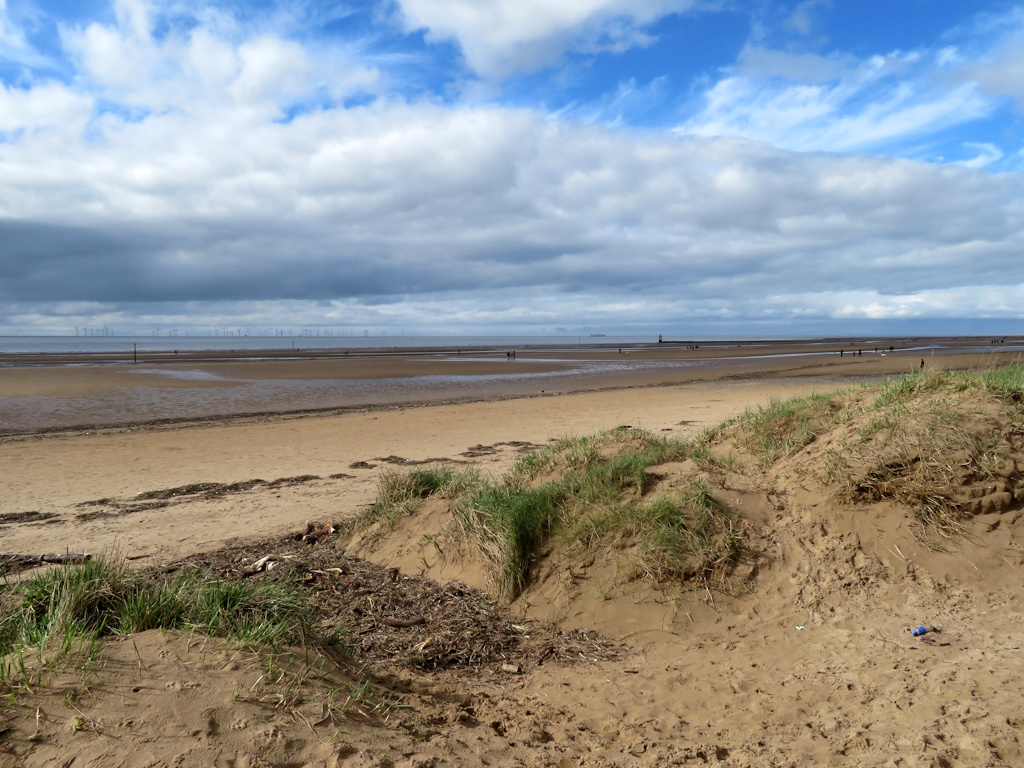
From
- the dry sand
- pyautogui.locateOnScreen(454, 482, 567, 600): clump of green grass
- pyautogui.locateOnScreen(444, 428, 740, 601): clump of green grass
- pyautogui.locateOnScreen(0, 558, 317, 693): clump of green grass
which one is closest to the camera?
the dry sand

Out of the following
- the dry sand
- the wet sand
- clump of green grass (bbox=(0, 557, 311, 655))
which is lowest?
the wet sand

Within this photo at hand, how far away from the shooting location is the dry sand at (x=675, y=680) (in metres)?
2.78

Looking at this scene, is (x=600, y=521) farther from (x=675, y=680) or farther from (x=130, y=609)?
(x=130, y=609)

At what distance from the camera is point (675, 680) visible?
4.16 metres

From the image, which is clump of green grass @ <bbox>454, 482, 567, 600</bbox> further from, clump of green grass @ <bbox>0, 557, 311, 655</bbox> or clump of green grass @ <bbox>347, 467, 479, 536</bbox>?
clump of green grass @ <bbox>0, 557, 311, 655</bbox>

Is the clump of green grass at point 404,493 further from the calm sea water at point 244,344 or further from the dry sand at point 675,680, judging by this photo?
the calm sea water at point 244,344

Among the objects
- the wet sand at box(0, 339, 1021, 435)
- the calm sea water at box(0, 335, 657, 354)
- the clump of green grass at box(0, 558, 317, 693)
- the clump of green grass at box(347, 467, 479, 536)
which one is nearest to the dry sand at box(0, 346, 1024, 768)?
the clump of green grass at box(0, 558, 317, 693)

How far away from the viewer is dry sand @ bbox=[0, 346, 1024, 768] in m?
2.78

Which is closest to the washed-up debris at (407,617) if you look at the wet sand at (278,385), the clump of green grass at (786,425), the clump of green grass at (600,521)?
the clump of green grass at (600,521)

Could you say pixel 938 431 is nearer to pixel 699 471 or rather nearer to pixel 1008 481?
pixel 1008 481

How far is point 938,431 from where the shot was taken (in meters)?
5.84

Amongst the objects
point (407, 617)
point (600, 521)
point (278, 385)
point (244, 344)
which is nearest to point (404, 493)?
point (407, 617)

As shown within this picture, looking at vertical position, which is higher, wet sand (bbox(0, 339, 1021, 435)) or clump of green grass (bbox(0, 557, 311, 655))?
clump of green grass (bbox(0, 557, 311, 655))

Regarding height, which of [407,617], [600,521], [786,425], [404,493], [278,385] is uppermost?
[786,425]
